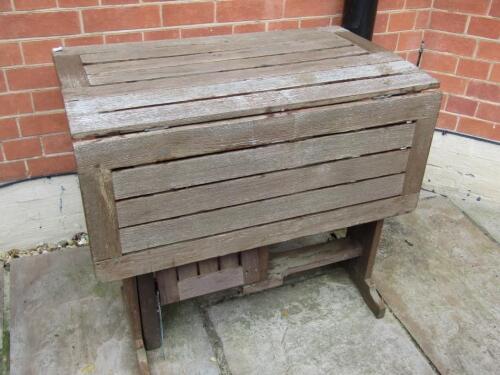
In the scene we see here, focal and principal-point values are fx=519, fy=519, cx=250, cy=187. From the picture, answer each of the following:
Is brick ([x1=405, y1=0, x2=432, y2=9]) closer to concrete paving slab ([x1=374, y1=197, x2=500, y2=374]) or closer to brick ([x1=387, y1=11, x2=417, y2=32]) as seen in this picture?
brick ([x1=387, y1=11, x2=417, y2=32])

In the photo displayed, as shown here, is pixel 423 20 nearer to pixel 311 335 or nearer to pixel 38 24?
pixel 311 335

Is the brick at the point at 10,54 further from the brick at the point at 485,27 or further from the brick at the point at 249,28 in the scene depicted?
the brick at the point at 485,27

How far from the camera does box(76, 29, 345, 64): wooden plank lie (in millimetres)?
1958

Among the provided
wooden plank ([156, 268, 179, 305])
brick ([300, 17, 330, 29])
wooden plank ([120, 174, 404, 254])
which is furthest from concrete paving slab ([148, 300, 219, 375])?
brick ([300, 17, 330, 29])

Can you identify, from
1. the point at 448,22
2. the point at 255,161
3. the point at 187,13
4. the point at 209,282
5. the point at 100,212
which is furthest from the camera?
the point at 448,22

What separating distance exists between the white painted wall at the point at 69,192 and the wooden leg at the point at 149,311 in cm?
87

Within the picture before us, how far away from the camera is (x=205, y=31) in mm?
2467

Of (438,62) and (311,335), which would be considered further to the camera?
(438,62)

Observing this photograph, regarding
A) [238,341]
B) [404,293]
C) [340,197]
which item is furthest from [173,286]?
[404,293]

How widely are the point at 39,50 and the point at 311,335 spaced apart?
1688mm

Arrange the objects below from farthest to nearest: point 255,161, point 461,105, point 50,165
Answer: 1. point 461,105
2. point 50,165
3. point 255,161

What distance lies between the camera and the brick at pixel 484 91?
2.82 meters

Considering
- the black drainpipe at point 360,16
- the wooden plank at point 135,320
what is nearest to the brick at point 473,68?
the black drainpipe at point 360,16

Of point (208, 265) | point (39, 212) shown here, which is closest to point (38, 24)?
point (39, 212)
